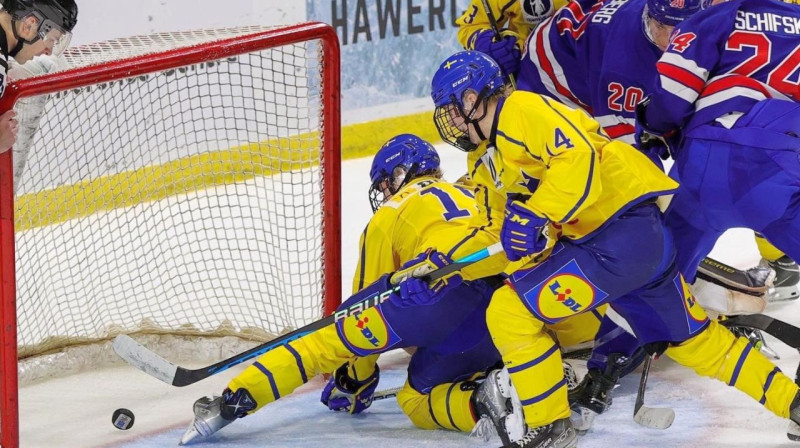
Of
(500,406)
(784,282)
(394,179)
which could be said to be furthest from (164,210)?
(784,282)

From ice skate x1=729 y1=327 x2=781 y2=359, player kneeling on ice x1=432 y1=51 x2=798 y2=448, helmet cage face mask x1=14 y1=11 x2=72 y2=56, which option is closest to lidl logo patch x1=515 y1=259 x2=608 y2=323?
player kneeling on ice x1=432 y1=51 x2=798 y2=448

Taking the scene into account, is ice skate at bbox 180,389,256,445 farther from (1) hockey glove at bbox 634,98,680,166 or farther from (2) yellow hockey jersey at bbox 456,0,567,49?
(2) yellow hockey jersey at bbox 456,0,567,49

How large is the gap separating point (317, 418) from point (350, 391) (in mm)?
112

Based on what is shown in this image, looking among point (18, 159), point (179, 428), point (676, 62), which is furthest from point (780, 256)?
point (18, 159)

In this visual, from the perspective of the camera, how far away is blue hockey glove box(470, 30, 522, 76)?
4.09 metres

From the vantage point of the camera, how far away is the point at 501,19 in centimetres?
417

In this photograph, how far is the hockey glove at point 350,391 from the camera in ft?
11.0

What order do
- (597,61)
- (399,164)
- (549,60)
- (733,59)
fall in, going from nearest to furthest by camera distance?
(733,59) < (399,164) < (597,61) < (549,60)

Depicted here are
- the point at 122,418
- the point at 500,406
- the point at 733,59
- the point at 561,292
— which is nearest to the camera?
the point at 561,292

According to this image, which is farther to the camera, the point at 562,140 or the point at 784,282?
the point at 784,282

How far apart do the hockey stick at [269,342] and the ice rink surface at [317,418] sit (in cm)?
14

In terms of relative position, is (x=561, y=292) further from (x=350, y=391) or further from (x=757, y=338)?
(x=757, y=338)

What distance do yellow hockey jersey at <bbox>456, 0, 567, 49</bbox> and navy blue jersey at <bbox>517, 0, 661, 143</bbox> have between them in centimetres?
14

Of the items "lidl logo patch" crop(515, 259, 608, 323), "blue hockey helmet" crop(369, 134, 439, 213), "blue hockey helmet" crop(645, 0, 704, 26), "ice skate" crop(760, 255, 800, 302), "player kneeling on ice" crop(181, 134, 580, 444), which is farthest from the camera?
"ice skate" crop(760, 255, 800, 302)
